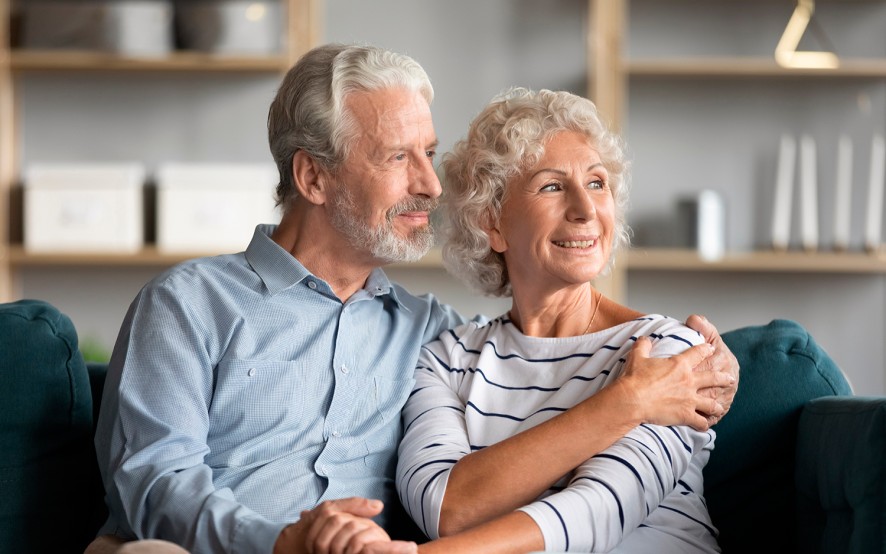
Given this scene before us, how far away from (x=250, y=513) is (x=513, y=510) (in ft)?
1.29

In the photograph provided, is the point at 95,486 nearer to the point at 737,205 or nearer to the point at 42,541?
the point at 42,541

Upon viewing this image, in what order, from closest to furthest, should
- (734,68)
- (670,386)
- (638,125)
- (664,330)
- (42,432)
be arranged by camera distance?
(670,386) → (664,330) → (42,432) → (734,68) → (638,125)

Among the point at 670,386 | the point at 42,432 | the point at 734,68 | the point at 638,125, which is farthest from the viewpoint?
the point at 638,125

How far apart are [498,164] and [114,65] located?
232 centimetres

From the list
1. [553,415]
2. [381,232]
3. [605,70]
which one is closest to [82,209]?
[605,70]

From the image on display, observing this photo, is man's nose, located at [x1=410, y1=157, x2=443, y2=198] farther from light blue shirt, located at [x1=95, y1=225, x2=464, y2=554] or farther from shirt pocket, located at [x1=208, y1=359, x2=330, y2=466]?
shirt pocket, located at [x1=208, y1=359, x2=330, y2=466]

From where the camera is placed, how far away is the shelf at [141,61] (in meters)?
3.64

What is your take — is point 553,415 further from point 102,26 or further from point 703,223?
point 102,26

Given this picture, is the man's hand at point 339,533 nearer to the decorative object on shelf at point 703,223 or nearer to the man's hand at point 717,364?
the man's hand at point 717,364

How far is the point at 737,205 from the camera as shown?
3.88 meters

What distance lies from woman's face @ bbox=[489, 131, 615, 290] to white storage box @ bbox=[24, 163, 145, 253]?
7.22 feet

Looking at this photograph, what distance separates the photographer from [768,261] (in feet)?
11.9

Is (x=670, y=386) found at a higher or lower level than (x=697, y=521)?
higher

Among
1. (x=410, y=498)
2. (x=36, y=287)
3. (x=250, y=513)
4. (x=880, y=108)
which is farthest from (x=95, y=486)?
(x=880, y=108)
